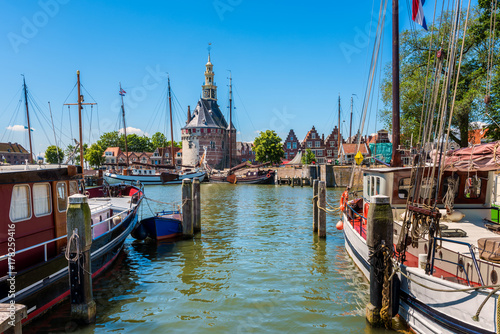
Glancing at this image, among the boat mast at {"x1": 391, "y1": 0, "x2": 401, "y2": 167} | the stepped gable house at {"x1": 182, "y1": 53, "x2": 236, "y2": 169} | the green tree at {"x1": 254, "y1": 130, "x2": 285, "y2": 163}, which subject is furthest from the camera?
the stepped gable house at {"x1": 182, "y1": 53, "x2": 236, "y2": 169}

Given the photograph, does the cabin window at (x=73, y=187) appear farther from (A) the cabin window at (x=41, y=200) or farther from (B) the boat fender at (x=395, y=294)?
(B) the boat fender at (x=395, y=294)

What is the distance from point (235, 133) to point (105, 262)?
297 feet

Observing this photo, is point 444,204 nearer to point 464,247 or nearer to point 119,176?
point 464,247

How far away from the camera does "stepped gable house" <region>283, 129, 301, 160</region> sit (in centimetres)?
9819

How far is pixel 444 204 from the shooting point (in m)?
11.5

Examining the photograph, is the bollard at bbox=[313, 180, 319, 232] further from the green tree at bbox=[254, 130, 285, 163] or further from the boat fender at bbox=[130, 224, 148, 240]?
the green tree at bbox=[254, 130, 285, 163]

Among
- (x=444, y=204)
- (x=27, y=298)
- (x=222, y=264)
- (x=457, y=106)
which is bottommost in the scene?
(x=222, y=264)

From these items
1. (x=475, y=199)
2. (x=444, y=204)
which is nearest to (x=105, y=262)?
(x=444, y=204)

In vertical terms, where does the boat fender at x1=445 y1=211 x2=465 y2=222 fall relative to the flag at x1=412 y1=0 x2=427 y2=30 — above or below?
below

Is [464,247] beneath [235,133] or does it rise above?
beneath

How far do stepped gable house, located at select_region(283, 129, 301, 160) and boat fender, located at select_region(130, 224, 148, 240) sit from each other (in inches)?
3284

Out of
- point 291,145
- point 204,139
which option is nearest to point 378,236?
point 204,139

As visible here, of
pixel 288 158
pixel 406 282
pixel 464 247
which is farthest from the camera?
pixel 288 158

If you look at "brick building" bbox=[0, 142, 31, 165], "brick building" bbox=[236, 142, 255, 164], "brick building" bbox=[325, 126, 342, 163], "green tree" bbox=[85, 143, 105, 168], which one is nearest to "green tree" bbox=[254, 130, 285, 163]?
"brick building" bbox=[325, 126, 342, 163]
